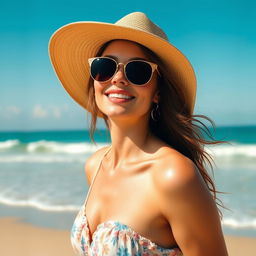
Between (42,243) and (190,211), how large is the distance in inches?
190

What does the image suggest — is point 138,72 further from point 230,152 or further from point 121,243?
point 230,152

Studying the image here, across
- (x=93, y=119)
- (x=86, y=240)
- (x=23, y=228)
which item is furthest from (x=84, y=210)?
(x=23, y=228)

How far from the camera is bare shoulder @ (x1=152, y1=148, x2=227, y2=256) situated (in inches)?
82.1

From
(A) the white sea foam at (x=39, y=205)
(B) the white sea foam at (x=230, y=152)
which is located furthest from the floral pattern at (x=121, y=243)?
(B) the white sea foam at (x=230, y=152)

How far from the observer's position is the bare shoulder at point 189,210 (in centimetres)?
209

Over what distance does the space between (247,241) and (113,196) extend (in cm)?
442

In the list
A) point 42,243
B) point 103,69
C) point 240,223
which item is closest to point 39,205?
point 42,243

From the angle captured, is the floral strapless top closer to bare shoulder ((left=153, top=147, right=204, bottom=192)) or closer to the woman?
the woman

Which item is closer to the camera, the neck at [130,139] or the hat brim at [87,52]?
the hat brim at [87,52]

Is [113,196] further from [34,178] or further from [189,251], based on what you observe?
[34,178]

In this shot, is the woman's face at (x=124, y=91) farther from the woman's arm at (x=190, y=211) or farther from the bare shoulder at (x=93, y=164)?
the bare shoulder at (x=93, y=164)

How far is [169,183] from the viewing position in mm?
2123

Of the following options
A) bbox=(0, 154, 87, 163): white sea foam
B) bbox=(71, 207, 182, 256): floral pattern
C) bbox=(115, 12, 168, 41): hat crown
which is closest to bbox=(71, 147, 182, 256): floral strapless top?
bbox=(71, 207, 182, 256): floral pattern

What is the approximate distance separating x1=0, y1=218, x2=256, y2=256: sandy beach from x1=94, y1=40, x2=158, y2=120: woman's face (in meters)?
4.03
